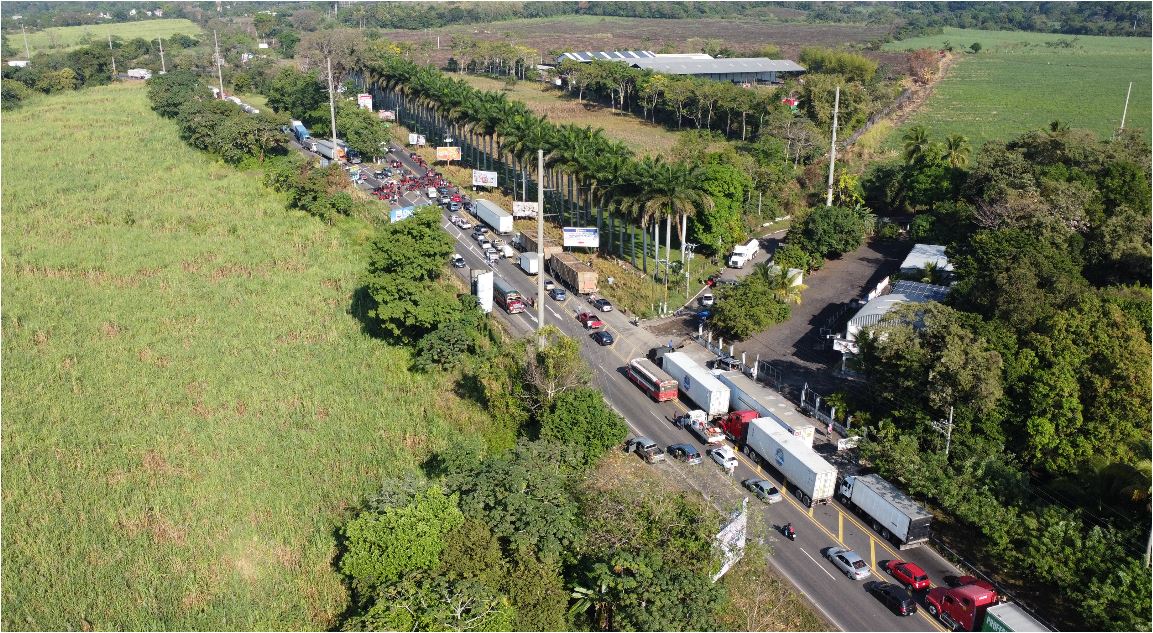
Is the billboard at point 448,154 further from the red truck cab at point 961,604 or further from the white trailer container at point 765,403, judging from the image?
the red truck cab at point 961,604

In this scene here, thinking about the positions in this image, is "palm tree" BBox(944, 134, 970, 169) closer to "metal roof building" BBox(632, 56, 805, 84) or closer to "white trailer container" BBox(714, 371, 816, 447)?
"white trailer container" BBox(714, 371, 816, 447)

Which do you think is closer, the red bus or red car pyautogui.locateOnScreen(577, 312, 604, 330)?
the red bus

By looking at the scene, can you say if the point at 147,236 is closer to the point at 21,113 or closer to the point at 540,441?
the point at 540,441

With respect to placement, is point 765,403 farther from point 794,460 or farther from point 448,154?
point 448,154

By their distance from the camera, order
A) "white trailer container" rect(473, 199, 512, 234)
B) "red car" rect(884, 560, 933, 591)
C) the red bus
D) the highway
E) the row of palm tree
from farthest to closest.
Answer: "white trailer container" rect(473, 199, 512, 234)
the row of palm tree
the red bus
"red car" rect(884, 560, 933, 591)
the highway

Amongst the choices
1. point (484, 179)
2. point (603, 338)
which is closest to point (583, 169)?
point (603, 338)

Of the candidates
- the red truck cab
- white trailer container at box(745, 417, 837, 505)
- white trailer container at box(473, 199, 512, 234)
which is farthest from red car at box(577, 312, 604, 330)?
the red truck cab

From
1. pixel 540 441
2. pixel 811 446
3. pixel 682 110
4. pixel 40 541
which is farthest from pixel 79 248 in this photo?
pixel 682 110
